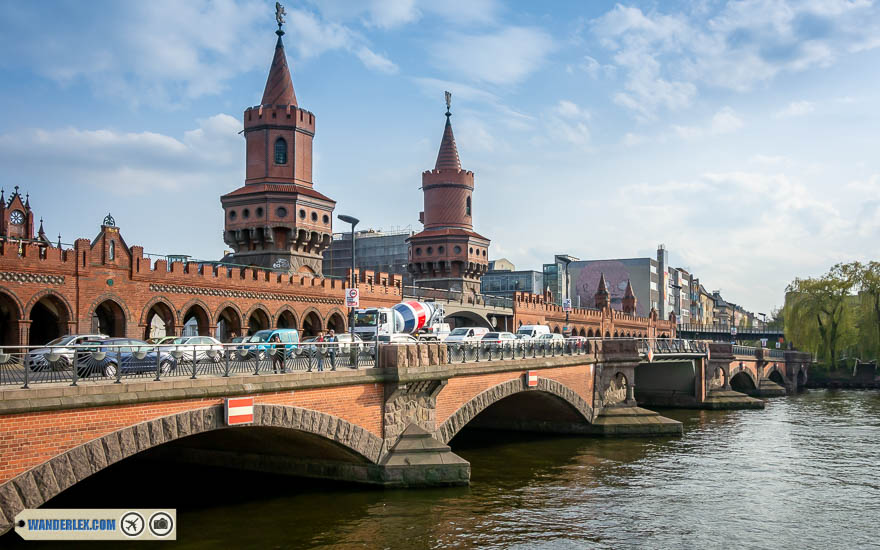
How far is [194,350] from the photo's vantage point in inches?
803

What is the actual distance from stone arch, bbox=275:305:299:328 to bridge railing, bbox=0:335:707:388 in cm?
1681

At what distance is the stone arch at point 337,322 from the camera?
A: 180 feet

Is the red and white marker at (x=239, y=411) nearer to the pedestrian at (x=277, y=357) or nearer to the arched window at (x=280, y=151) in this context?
the pedestrian at (x=277, y=357)

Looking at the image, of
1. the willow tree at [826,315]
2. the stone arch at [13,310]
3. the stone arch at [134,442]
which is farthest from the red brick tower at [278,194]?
the willow tree at [826,315]

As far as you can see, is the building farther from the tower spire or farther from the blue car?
the blue car

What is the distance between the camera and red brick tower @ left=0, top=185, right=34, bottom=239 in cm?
7200

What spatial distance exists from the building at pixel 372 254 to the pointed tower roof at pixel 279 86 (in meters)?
66.3

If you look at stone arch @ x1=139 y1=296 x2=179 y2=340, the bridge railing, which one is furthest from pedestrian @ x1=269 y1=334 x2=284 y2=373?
stone arch @ x1=139 y1=296 x2=179 y2=340

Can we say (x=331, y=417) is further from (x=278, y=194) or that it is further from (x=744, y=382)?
(x=744, y=382)

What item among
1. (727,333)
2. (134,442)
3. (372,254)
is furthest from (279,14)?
(727,333)

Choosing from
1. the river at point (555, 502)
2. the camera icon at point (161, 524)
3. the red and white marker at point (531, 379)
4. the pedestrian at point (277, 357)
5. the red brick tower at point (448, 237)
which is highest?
the red brick tower at point (448, 237)

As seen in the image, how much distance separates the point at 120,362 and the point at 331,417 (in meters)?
7.58

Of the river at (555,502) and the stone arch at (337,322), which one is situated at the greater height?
the stone arch at (337,322)

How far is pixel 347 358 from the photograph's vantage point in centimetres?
2789
